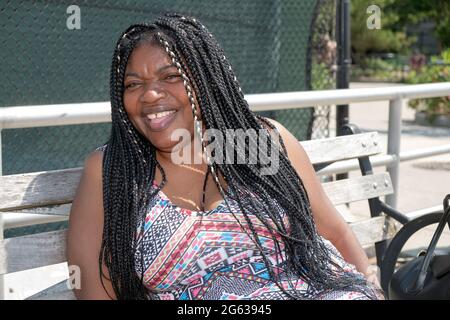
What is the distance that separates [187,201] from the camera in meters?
2.54

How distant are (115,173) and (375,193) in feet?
5.42

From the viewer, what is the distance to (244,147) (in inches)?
103

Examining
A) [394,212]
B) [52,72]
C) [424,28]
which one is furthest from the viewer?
[424,28]

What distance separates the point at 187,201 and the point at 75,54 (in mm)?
2509

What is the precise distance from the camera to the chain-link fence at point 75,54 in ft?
15.0

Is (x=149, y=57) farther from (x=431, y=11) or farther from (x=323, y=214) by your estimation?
(x=431, y=11)

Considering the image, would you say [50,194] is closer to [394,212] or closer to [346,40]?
[394,212]

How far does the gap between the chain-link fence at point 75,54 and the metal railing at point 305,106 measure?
→ 1385 millimetres

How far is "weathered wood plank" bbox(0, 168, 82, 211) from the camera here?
2.54m

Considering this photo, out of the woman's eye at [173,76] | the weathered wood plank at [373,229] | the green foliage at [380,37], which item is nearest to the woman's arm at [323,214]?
the woman's eye at [173,76]

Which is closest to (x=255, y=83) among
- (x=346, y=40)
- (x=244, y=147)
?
(x=346, y=40)

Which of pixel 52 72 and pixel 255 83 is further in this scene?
pixel 255 83

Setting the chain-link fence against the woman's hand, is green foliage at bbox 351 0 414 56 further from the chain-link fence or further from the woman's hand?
the woman's hand
